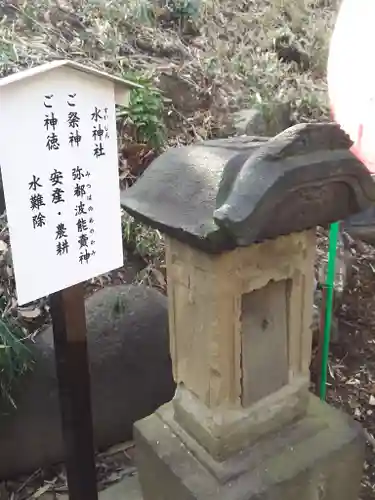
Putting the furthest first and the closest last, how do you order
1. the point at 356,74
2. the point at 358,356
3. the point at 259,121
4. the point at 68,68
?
the point at 259,121
the point at 358,356
the point at 356,74
the point at 68,68

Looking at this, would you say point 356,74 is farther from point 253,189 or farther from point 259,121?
point 259,121

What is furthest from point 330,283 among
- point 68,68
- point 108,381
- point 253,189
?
point 68,68

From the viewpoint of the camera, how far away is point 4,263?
2.88m

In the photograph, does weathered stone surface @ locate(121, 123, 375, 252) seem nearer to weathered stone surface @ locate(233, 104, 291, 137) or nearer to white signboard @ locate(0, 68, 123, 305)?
white signboard @ locate(0, 68, 123, 305)

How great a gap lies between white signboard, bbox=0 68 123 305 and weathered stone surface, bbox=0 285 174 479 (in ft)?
3.28

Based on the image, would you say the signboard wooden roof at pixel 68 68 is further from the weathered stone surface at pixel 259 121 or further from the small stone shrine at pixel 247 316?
the weathered stone surface at pixel 259 121

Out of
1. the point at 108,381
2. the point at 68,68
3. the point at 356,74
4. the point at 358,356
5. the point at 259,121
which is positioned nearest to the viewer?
the point at 68,68

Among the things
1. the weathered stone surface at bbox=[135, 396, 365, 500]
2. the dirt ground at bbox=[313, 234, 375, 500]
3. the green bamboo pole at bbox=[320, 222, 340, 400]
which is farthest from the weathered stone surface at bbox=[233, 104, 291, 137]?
the weathered stone surface at bbox=[135, 396, 365, 500]

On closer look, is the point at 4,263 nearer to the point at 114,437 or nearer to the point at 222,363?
the point at 114,437

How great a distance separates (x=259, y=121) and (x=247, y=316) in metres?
2.77

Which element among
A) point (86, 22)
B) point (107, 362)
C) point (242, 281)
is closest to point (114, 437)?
point (107, 362)

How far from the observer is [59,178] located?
1.55 metres

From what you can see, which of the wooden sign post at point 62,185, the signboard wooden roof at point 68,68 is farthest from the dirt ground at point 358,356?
the signboard wooden roof at point 68,68

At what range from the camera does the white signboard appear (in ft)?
4.72
